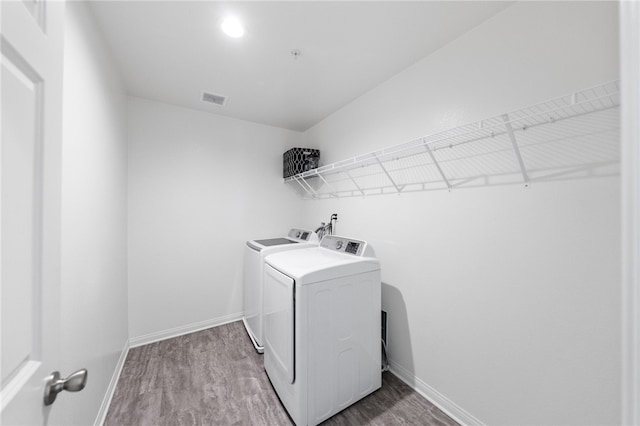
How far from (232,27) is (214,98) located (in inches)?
42.8

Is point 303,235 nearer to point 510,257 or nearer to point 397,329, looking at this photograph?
point 397,329

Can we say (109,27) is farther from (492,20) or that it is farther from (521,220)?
(521,220)

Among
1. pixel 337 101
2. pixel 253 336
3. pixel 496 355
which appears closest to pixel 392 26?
pixel 337 101

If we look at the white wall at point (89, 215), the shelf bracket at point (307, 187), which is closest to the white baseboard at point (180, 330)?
the white wall at point (89, 215)

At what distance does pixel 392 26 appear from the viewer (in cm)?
152

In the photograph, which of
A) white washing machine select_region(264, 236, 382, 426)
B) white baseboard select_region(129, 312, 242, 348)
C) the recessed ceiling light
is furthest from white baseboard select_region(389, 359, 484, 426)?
the recessed ceiling light

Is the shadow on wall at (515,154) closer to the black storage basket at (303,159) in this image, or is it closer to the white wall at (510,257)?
the white wall at (510,257)

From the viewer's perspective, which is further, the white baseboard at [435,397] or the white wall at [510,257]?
the white baseboard at [435,397]

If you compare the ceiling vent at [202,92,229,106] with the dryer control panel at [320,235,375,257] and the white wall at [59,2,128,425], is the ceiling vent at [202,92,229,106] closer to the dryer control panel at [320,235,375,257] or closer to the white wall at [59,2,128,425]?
the white wall at [59,2,128,425]

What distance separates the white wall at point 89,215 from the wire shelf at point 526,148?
5.83 ft

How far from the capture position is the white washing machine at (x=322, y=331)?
151cm

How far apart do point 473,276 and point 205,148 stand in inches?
114

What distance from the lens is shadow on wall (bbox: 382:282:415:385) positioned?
1.92 metres

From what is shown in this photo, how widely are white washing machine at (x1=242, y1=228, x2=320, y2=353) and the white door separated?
5.61 feet
